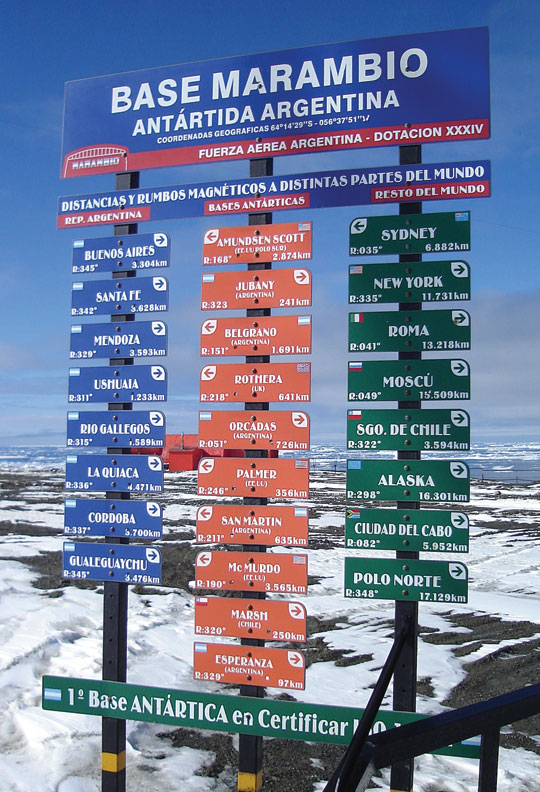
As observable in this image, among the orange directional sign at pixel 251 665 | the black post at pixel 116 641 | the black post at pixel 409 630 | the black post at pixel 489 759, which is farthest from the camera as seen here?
the black post at pixel 116 641

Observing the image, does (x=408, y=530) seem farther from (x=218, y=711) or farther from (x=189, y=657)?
(x=189, y=657)

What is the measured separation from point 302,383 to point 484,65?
7.60ft

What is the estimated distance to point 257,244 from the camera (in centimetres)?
462

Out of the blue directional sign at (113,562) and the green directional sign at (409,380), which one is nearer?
the green directional sign at (409,380)

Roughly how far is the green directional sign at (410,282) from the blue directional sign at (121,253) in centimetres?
141

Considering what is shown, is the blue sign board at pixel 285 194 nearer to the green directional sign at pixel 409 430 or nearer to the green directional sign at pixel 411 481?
the green directional sign at pixel 409 430

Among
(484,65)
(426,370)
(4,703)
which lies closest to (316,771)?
(4,703)

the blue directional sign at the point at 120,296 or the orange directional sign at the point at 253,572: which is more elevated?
the blue directional sign at the point at 120,296

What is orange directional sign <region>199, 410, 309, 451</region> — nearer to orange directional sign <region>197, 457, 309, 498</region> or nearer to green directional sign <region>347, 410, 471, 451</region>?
orange directional sign <region>197, 457, 309, 498</region>

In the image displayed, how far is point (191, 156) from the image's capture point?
4902mm

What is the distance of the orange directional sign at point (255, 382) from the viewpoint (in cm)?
445

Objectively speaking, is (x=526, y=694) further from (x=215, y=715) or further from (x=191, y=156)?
(x=191, y=156)

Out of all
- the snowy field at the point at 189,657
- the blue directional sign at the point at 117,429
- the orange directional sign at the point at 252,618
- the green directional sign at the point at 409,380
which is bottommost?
the snowy field at the point at 189,657

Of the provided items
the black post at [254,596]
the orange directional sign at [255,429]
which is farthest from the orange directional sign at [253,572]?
the orange directional sign at [255,429]
